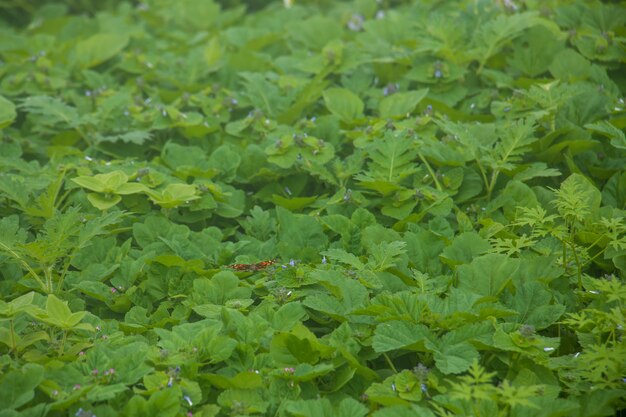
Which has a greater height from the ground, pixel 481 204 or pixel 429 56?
pixel 429 56

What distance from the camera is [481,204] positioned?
340 centimetres

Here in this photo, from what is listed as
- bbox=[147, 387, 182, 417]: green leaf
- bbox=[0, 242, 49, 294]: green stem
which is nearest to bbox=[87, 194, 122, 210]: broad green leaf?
bbox=[0, 242, 49, 294]: green stem

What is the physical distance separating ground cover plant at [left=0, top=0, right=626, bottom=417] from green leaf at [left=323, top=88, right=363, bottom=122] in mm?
10

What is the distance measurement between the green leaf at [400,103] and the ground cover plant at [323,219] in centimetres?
1

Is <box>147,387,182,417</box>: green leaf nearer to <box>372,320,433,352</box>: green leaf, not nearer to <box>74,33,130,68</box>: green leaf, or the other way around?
<box>372,320,433,352</box>: green leaf

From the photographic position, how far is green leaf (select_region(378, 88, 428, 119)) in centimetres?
381

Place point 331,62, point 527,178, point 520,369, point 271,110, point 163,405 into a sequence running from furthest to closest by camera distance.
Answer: point 331,62 < point 271,110 < point 527,178 < point 520,369 < point 163,405

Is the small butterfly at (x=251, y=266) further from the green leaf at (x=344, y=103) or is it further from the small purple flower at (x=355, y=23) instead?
the small purple flower at (x=355, y=23)

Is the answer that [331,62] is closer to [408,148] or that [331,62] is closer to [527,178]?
[408,148]

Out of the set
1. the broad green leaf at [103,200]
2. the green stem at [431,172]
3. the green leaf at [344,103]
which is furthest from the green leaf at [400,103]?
the broad green leaf at [103,200]

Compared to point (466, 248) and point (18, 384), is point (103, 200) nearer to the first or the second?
point (18, 384)

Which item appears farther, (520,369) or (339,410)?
(520,369)

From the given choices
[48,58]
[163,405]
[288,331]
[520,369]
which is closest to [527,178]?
[520,369]

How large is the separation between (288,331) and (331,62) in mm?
2085
